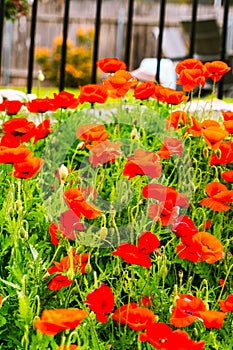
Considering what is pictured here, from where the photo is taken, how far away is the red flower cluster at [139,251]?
1548 millimetres

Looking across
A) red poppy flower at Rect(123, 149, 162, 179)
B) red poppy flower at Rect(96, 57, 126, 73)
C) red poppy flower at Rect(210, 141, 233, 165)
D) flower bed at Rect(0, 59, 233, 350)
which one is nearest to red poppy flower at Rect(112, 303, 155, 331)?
flower bed at Rect(0, 59, 233, 350)

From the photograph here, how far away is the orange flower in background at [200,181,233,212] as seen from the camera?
6.15 ft

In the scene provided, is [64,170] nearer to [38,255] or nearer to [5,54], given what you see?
[38,255]

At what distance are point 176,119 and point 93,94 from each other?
0.27 metres

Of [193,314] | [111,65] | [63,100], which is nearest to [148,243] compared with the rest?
[193,314]

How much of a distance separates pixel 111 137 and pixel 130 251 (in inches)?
43.9

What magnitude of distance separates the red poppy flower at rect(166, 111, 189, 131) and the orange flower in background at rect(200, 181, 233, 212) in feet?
1.57

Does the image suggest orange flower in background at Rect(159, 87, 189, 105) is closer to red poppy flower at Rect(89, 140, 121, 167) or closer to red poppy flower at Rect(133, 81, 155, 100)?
Result: red poppy flower at Rect(133, 81, 155, 100)

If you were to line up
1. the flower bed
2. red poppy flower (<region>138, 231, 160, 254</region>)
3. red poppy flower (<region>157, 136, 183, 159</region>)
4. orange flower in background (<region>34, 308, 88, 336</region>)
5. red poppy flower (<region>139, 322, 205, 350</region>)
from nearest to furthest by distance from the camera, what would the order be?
orange flower in background (<region>34, 308, 88, 336</region>) < red poppy flower (<region>139, 322, 205, 350</region>) < the flower bed < red poppy flower (<region>138, 231, 160, 254</region>) < red poppy flower (<region>157, 136, 183, 159</region>)

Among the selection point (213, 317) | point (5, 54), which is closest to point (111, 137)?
point (213, 317)

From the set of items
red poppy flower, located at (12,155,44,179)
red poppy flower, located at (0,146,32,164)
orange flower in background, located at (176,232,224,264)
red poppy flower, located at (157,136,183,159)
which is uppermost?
red poppy flower, located at (0,146,32,164)

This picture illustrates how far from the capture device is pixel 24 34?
50.3 ft

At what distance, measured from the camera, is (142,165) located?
6.20ft

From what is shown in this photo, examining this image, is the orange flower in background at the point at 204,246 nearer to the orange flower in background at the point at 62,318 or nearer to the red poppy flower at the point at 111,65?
the orange flower in background at the point at 62,318
